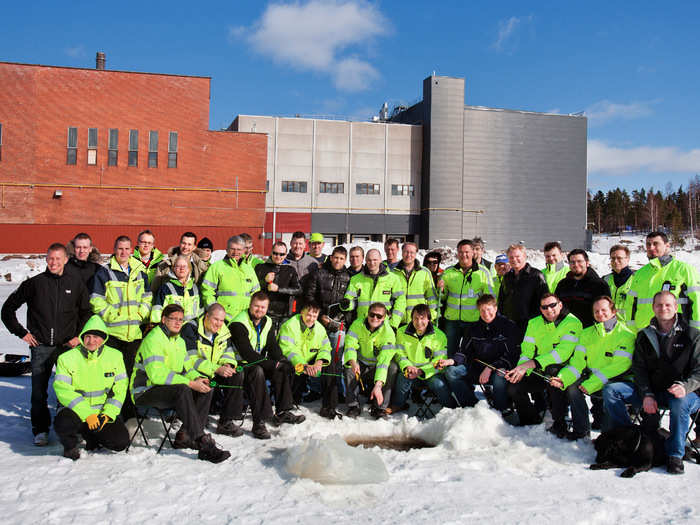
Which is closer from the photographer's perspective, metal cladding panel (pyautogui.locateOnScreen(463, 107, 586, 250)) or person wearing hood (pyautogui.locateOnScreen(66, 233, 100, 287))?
person wearing hood (pyautogui.locateOnScreen(66, 233, 100, 287))

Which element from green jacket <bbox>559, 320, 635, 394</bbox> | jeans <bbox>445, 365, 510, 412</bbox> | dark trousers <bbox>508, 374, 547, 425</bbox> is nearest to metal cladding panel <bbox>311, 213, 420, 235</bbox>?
jeans <bbox>445, 365, 510, 412</bbox>

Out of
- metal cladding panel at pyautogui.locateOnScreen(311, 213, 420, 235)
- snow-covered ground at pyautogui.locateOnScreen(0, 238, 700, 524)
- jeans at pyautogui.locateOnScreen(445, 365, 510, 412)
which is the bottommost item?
snow-covered ground at pyautogui.locateOnScreen(0, 238, 700, 524)

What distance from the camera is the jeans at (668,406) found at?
4.49 m

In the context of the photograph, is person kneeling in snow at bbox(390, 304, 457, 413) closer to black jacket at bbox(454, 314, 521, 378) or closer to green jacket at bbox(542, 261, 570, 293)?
black jacket at bbox(454, 314, 521, 378)

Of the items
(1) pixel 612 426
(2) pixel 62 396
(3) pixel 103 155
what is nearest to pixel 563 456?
(1) pixel 612 426

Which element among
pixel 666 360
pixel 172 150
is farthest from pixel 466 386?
pixel 172 150

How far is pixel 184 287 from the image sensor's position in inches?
232

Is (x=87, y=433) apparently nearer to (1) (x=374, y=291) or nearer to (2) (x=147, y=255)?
(2) (x=147, y=255)

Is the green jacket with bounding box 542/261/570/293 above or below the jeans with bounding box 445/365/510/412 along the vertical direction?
above

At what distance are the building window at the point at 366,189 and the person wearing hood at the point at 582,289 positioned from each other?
32065 millimetres

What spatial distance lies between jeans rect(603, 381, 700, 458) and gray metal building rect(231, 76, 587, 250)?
3256 cm

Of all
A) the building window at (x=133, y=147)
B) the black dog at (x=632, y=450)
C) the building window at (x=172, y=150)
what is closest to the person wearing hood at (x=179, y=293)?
the black dog at (x=632, y=450)

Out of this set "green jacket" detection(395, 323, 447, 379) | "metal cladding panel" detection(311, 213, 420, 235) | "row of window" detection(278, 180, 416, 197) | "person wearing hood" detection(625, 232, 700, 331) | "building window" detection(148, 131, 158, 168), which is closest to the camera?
"person wearing hood" detection(625, 232, 700, 331)

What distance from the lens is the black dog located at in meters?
4.46
